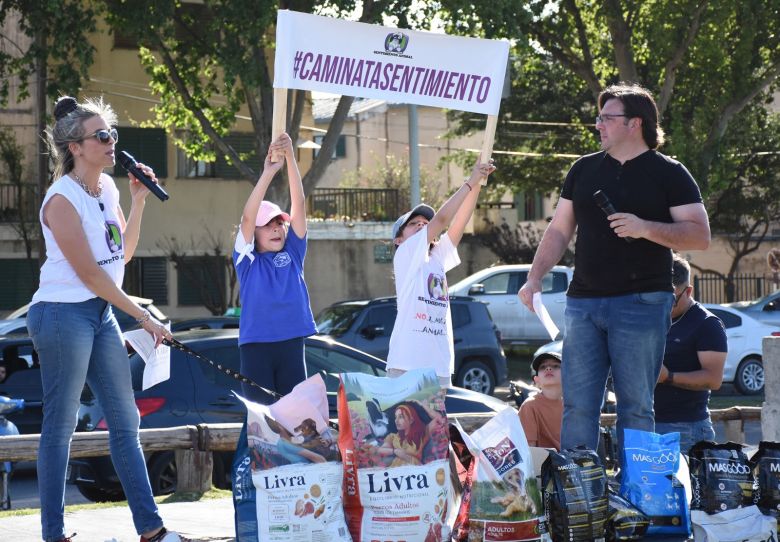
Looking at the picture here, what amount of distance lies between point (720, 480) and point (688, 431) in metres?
1.24

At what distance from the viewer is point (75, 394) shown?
219 inches

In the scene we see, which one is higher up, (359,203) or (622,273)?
(359,203)

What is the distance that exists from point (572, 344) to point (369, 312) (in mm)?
11852

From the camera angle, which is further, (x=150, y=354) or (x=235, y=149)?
(x=235, y=149)

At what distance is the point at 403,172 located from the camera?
42344 mm

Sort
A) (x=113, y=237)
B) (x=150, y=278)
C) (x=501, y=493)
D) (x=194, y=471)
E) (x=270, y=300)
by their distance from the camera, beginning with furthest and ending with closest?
(x=150, y=278), (x=194, y=471), (x=270, y=300), (x=113, y=237), (x=501, y=493)

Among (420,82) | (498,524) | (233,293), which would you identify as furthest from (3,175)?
(498,524)

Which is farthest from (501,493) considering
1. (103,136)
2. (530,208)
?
(530,208)

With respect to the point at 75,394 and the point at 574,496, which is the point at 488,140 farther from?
the point at 75,394

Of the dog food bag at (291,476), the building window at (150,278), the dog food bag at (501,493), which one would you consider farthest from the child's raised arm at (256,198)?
the building window at (150,278)

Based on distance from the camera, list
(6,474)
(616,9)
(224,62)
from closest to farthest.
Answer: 1. (6,474)
2. (224,62)
3. (616,9)

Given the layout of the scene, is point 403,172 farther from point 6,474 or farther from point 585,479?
point 585,479

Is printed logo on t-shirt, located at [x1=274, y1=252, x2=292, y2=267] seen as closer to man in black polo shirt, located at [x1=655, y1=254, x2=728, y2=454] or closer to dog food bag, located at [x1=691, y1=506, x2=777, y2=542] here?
man in black polo shirt, located at [x1=655, y1=254, x2=728, y2=454]

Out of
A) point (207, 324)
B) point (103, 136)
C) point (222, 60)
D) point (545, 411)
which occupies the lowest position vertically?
point (207, 324)
